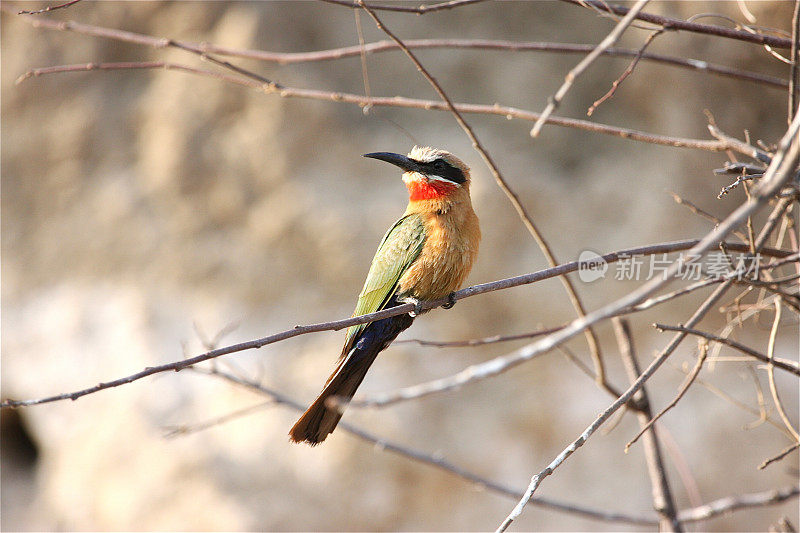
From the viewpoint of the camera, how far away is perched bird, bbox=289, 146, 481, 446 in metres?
2.39

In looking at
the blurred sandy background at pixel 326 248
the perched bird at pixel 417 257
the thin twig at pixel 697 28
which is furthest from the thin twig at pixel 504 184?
the blurred sandy background at pixel 326 248

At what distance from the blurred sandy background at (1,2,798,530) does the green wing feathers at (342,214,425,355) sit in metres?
2.32

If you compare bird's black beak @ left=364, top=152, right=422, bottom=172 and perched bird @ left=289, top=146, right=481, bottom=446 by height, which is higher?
bird's black beak @ left=364, top=152, right=422, bottom=172

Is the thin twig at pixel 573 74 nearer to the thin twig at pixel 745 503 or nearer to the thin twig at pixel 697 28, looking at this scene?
the thin twig at pixel 697 28

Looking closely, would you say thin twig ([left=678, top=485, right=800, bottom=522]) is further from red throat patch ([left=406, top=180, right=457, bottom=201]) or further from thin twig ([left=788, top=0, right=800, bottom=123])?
red throat patch ([left=406, top=180, right=457, bottom=201])

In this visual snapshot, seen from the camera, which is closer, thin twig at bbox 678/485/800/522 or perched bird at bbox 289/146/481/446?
thin twig at bbox 678/485/800/522

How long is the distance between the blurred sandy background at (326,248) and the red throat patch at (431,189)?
7.22 feet

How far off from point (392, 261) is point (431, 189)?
317 millimetres

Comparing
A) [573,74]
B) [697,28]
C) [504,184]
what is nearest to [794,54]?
[697,28]

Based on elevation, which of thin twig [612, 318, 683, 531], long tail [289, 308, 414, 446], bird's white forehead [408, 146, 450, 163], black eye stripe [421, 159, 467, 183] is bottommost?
thin twig [612, 318, 683, 531]

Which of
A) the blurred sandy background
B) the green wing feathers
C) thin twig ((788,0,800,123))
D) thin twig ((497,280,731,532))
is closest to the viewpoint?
thin twig ((497,280,731,532))

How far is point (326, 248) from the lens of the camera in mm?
5105

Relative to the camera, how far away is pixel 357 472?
507 cm

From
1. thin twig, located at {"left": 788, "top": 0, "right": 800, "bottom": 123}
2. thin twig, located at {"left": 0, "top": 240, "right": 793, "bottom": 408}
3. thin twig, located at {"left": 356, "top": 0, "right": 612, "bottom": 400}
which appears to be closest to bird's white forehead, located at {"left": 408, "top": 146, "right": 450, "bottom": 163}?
thin twig, located at {"left": 356, "top": 0, "right": 612, "bottom": 400}
